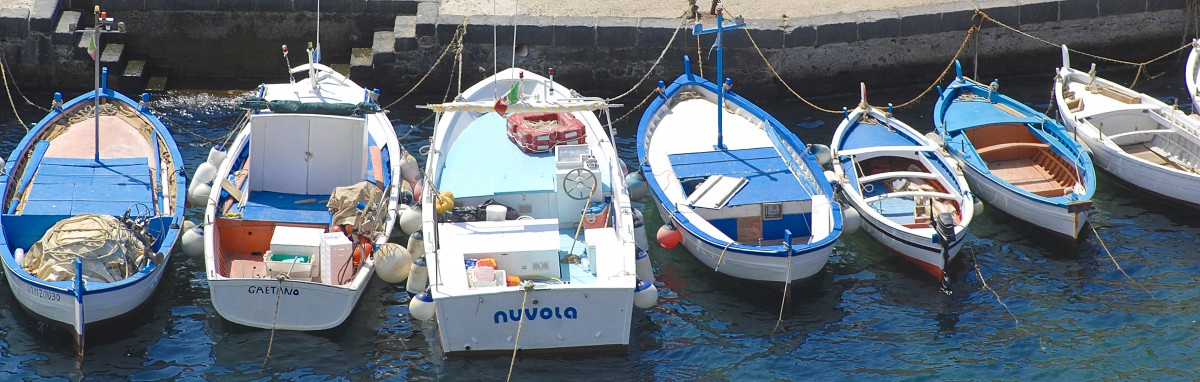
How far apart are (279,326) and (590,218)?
177 inches

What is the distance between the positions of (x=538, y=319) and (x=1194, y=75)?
1479 centimetres

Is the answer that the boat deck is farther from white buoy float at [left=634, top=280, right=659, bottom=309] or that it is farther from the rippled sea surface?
white buoy float at [left=634, top=280, right=659, bottom=309]

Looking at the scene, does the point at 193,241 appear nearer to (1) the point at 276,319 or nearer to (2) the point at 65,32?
(1) the point at 276,319

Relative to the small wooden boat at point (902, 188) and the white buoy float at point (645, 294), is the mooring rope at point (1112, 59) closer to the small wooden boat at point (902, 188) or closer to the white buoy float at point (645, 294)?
the small wooden boat at point (902, 188)

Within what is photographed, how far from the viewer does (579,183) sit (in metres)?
19.2

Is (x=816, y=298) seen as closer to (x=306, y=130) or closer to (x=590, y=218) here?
(x=590, y=218)

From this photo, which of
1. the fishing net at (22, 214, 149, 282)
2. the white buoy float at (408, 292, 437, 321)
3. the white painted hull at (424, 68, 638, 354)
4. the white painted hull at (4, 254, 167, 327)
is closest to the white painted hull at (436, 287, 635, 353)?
the white painted hull at (424, 68, 638, 354)

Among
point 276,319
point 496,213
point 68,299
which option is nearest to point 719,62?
point 496,213

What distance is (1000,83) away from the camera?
2730 centimetres

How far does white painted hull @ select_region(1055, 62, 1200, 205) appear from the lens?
2141 cm

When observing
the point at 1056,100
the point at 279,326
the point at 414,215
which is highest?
the point at 1056,100

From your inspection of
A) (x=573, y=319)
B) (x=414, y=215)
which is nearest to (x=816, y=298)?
(x=573, y=319)

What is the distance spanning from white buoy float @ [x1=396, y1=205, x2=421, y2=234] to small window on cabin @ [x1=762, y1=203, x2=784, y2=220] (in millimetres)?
4992

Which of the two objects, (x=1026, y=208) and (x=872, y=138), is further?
(x=872, y=138)
